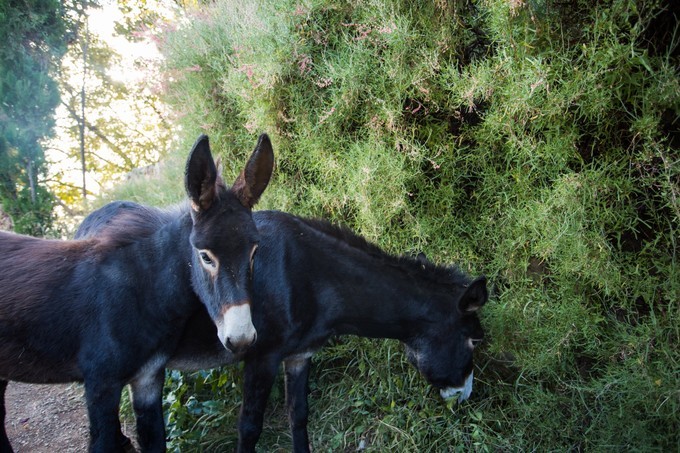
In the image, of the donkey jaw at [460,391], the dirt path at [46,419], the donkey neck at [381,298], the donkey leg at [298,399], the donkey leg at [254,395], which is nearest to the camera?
the donkey leg at [254,395]

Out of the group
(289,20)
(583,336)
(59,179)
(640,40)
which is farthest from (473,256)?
(59,179)

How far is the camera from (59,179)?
10.4 m

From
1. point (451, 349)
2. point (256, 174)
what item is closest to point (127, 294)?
point (256, 174)

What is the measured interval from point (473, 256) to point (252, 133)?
8.09 feet

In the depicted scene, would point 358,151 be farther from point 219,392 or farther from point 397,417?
point 219,392

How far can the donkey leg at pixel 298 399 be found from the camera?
3373mm

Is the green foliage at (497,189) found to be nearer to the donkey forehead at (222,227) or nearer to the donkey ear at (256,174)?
the donkey ear at (256,174)

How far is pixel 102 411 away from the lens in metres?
2.51

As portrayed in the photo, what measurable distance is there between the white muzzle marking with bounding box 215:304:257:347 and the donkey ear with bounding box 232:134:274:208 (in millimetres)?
662

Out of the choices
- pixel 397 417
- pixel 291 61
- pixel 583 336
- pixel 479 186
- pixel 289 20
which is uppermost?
pixel 289 20

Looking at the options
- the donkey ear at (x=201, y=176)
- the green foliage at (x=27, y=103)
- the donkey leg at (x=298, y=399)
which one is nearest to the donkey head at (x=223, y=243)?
the donkey ear at (x=201, y=176)

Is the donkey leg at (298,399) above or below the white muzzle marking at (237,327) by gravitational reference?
below

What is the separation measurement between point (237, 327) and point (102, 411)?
96cm

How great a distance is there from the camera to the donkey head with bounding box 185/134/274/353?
236 centimetres
